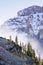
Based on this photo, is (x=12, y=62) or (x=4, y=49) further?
(x=4, y=49)

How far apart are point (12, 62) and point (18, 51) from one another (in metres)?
22.1

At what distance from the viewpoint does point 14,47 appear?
99.7 m

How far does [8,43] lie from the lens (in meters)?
97.1

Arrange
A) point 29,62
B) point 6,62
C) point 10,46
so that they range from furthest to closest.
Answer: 1. point 10,46
2. point 29,62
3. point 6,62

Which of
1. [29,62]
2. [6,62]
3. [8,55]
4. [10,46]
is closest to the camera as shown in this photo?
[6,62]

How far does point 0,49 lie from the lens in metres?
84.6

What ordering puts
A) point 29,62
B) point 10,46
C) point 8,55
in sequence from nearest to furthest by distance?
point 8,55
point 29,62
point 10,46

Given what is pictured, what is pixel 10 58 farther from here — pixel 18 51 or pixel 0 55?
pixel 18 51

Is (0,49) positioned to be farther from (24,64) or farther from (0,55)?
(24,64)

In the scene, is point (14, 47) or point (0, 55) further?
point (14, 47)

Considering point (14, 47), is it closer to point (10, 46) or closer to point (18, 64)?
point (10, 46)

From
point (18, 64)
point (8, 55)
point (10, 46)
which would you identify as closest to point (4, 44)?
point (10, 46)

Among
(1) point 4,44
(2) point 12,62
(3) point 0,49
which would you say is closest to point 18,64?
(2) point 12,62

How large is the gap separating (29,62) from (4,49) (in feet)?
30.7
